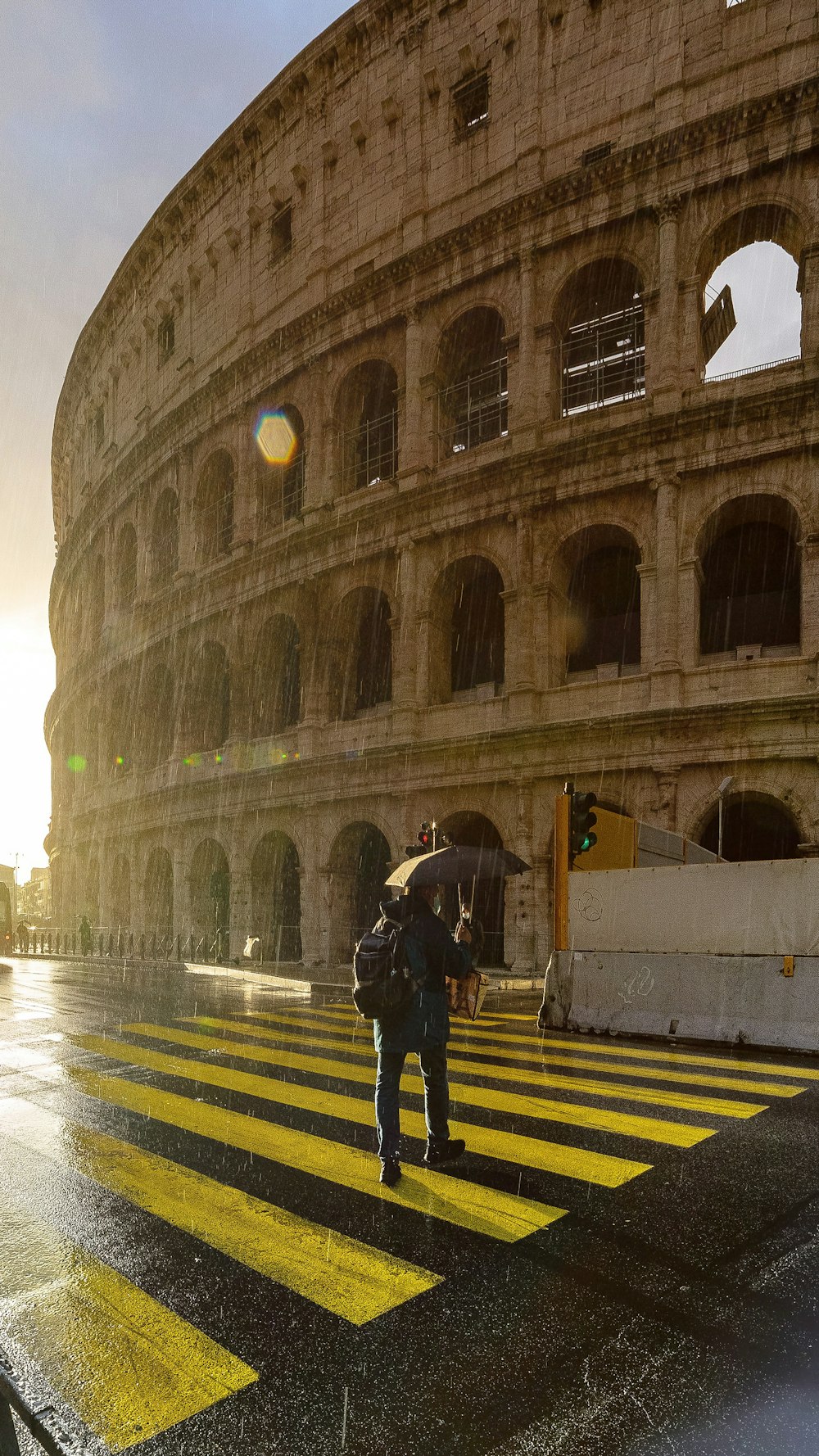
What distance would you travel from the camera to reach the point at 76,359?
1785 inches

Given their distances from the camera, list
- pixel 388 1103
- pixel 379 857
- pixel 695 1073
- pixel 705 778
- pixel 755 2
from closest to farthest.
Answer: pixel 388 1103
pixel 695 1073
pixel 705 778
pixel 755 2
pixel 379 857

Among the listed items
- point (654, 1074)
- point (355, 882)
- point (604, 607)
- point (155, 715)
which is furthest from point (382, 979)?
point (155, 715)

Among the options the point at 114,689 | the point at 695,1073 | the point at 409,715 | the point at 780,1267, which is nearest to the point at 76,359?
the point at 114,689

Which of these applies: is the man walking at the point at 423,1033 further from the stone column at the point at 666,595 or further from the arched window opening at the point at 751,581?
the arched window opening at the point at 751,581

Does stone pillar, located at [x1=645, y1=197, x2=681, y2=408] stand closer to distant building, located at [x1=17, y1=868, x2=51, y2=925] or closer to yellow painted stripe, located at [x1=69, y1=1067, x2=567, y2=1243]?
yellow painted stripe, located at [x1=69, y1=1067, x2=567, y2=1243]

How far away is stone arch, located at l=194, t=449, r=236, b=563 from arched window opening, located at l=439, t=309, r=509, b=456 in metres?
9.35

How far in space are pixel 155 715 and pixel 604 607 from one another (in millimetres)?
19746

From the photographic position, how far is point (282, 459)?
29.4 m

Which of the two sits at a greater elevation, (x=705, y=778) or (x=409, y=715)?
(x=409, y=715)

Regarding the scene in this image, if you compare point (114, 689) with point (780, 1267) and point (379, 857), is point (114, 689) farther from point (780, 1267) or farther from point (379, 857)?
point (780, 1267)

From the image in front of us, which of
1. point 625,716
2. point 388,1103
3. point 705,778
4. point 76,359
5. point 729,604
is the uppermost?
point 76,359

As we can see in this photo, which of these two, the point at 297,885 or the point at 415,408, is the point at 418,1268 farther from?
the point at 297,885

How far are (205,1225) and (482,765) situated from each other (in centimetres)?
1734

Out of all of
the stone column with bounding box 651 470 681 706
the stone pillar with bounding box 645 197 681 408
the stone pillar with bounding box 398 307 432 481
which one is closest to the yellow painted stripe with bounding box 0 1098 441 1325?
the stone column with bounding box 651 470 681 706
